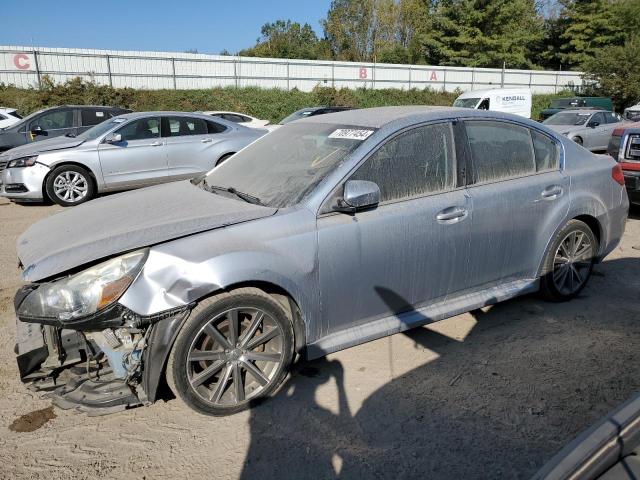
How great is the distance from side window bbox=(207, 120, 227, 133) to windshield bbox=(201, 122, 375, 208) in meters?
5.98

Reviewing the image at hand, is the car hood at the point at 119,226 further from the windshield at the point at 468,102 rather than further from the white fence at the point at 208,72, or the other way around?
the white fence at the point at 208,72

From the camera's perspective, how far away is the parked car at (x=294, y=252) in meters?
2.70

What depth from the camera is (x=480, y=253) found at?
3709 mm

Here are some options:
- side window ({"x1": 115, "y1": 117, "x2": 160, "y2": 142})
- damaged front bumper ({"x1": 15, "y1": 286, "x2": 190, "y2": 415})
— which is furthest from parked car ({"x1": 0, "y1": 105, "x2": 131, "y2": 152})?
damaged front bumper ({"x1": 15, "y1": 286, "x2": 190, "y2": 415})

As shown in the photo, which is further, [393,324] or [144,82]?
[144,82]

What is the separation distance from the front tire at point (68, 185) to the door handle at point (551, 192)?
→ 286 inches

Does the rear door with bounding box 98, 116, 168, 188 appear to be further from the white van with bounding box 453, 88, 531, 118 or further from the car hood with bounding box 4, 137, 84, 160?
the white van with bounding box 453, 88, 531, 118

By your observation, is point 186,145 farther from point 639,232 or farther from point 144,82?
point 144,82

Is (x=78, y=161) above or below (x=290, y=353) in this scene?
above

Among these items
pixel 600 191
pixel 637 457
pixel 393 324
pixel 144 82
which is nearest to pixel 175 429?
pixel 393 324

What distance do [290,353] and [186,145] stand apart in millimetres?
7162

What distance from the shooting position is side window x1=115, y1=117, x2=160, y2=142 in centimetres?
898

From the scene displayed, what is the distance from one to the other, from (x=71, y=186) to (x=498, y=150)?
7193mm

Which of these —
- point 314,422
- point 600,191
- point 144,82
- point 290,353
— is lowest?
point 314,422
